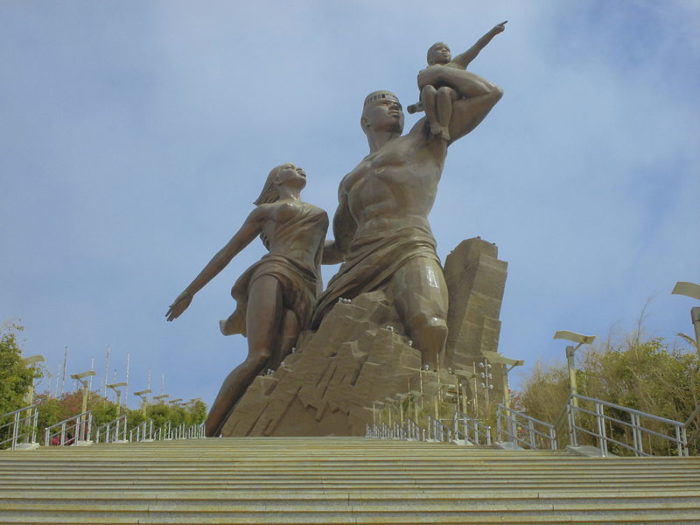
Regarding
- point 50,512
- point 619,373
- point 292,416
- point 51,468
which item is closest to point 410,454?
point 51,468

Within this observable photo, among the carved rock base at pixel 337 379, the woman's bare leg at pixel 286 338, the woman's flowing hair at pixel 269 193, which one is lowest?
the carved rock base at pixel 337 379

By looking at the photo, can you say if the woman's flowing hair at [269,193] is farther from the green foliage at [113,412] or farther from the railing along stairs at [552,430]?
the railing along stairs at [552,430]

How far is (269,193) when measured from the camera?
1953cm

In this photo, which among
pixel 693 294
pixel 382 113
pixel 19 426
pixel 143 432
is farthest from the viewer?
pixel 382 113

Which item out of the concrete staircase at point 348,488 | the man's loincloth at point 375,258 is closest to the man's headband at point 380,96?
the man's loincloth at point 375,258

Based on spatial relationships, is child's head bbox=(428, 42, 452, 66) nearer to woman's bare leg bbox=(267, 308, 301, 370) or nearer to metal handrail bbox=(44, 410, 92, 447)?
woman's bare leg bbox=(267, 308, 301, 370)

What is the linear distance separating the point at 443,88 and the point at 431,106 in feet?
1.32

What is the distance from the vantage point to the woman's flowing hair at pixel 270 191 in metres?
19.3

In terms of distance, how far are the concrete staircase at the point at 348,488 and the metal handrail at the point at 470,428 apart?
1597 millimetres

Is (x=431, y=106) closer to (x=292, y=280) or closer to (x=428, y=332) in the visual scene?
(x=292, y=280)

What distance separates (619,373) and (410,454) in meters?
5.49

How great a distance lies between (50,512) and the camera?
4.57 meters

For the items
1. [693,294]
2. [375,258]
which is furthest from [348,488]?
[375,258]

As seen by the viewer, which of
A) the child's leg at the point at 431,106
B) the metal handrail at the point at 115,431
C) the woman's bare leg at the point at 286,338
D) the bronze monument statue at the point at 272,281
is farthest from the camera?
the woman's bare leg at the point at 286,338
